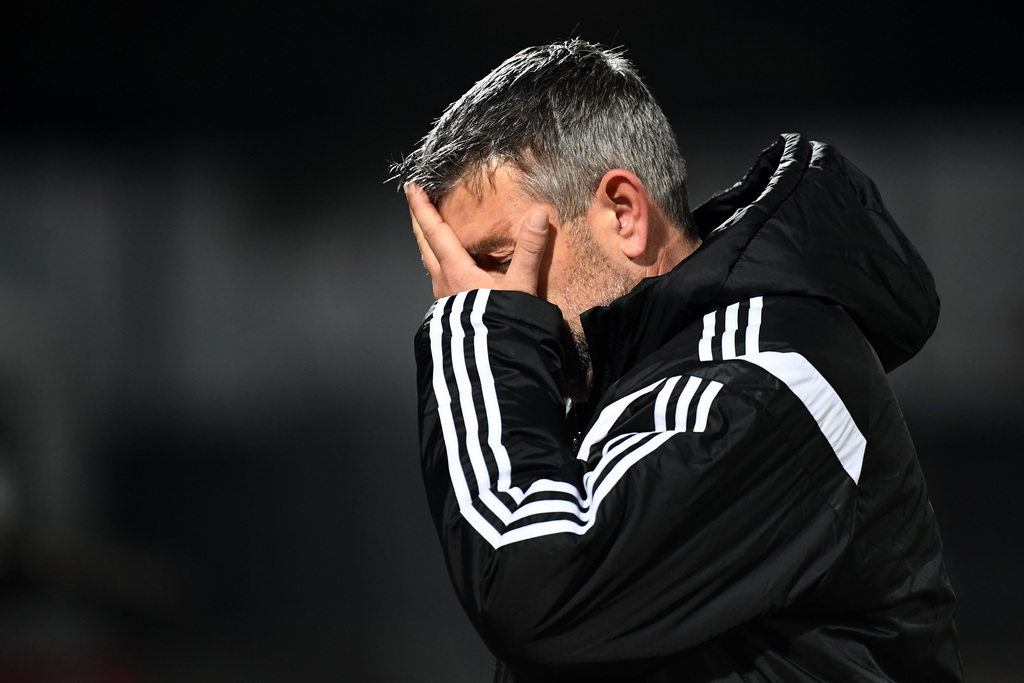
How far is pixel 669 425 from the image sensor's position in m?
0.60

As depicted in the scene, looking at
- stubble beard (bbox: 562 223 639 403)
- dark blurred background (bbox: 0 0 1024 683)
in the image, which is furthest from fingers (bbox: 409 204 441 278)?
dark blurred background (bbox: 0 0 1024 683)

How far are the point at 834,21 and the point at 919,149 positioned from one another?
40 cm

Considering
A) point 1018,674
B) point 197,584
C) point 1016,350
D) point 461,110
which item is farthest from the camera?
point 197,584

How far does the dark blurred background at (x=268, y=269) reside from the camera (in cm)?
234

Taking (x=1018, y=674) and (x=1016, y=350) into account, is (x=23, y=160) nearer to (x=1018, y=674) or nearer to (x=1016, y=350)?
(x=1016, y=350)

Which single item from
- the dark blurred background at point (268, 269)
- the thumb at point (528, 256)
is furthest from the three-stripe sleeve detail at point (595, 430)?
the dark blurred background at point (268, 269)

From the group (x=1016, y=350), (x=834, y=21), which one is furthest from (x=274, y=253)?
(x=1016, y=350)

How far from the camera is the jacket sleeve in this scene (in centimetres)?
56

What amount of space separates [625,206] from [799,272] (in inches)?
8.4

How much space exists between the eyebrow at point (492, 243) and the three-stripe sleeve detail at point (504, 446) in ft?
0.45

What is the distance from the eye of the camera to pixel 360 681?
2287 millimetres

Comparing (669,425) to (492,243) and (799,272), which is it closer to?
(799,272)

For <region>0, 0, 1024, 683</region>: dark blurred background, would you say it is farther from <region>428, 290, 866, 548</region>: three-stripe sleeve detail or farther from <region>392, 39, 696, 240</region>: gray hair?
<region>428, 290, 866, 548</region>: three-stripe sleeve detail

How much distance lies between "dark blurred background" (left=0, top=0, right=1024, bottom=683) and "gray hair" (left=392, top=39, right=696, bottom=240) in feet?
5.00
